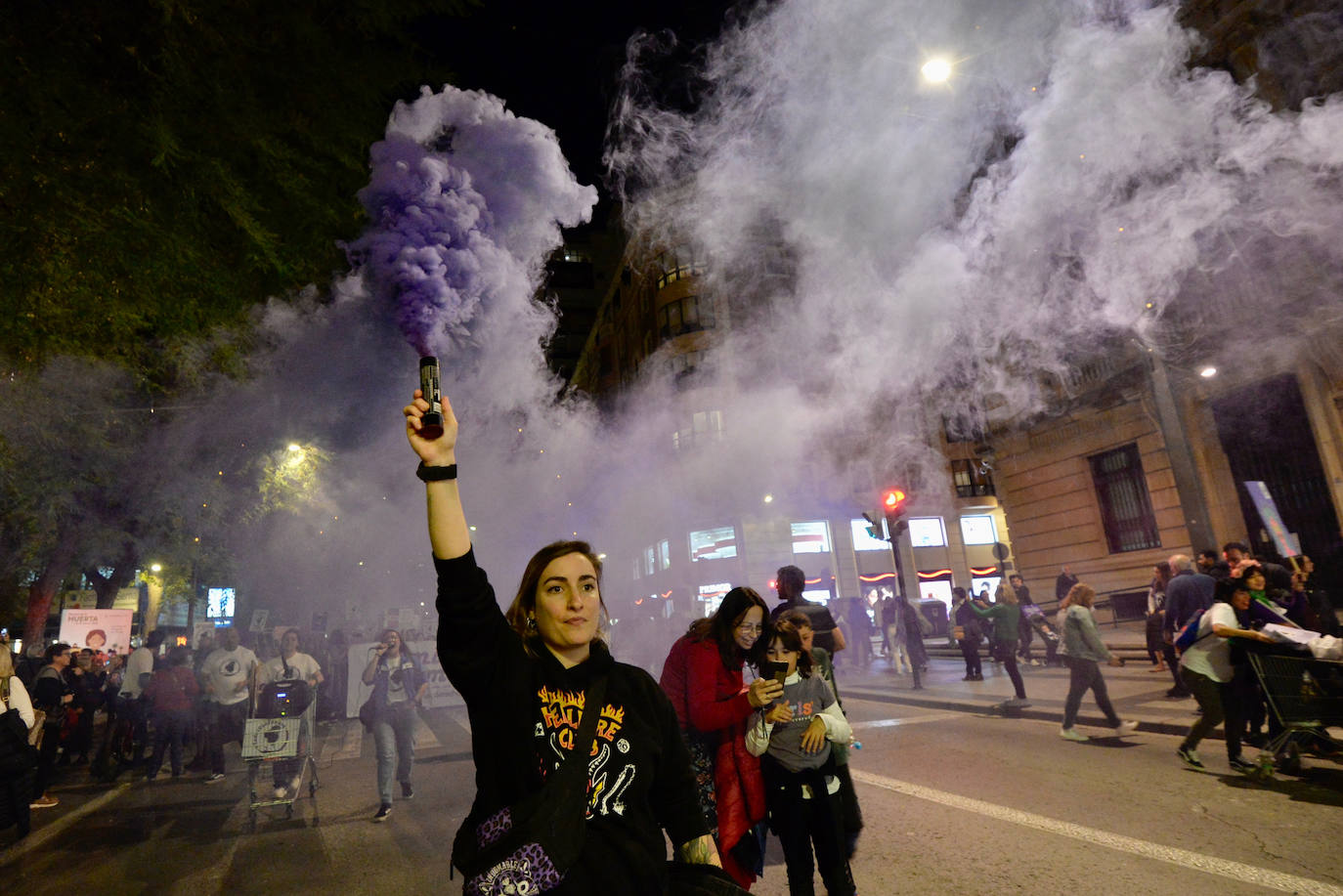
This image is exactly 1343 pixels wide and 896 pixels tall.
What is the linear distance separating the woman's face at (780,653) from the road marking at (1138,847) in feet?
8.42

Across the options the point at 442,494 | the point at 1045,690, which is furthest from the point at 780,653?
the point at 1045,690

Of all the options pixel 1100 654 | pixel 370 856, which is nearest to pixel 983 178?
pixel 1100 654

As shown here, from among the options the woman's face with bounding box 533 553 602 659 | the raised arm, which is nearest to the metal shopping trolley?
A: the woman's face with bounding box 533 553 602 659

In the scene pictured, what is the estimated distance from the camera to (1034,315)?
15.3 metres

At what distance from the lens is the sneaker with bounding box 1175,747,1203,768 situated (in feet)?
18.4

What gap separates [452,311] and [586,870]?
557 centimetres

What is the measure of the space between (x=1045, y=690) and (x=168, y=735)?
1235 centimetres

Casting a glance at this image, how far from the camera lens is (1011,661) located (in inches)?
Answer: 360

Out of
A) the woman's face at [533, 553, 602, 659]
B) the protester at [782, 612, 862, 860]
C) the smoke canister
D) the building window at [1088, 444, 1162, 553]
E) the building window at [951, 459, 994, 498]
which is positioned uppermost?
the building window at [951, 459, 994, 498]

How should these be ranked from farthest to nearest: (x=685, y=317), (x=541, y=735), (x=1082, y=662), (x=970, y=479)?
(x=970, y=479) < (x=685, y=317) < (x=1082, y=662) < (x=541, y=735)

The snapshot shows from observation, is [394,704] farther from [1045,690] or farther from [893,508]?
[893,508]

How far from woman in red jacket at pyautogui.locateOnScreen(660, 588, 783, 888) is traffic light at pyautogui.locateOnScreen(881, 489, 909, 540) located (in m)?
9.92

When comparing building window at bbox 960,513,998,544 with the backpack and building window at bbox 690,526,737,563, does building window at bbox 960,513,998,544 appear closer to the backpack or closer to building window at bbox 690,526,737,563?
building window at bbox 690,526,737,563

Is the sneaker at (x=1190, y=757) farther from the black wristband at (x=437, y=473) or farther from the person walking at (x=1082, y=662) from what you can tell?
the black wristband at (x=437, y=473)
